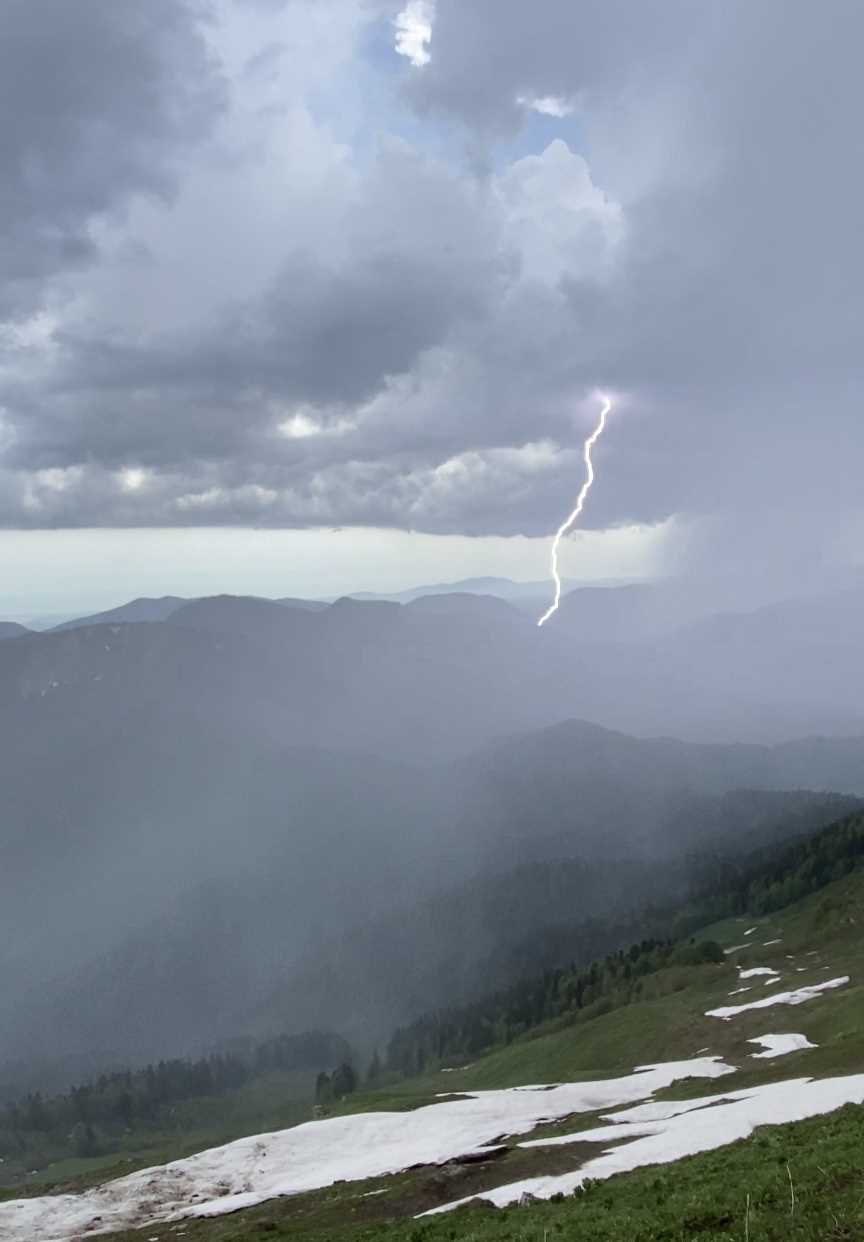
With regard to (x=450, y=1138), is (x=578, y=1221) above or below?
above

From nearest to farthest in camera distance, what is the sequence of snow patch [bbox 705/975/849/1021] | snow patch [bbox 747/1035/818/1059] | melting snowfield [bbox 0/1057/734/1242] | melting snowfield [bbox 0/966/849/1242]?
melting snowfield [bbox 0/966/849/1242] → melting snowfield [bbox 0/1057/734/1242] → snow patch [bbox 747/1035/818/1059] → snow patch [bbox 705/975/849/1021]

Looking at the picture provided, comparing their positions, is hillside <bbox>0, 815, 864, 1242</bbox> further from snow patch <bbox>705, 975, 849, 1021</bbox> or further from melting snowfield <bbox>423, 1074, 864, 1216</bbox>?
snow patch <bbox>705, 975, 849, 1021</bbox>

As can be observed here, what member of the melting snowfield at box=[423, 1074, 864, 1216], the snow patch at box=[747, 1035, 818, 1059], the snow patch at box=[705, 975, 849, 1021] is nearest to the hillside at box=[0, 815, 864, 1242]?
the melting snowfield at box=[423, 1074, 864, 1216]

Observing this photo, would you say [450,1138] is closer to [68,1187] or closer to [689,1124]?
[689,1124]

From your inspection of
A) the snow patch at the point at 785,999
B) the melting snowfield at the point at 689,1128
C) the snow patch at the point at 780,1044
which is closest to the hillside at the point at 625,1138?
the melting snowfield at the point at 689,1128

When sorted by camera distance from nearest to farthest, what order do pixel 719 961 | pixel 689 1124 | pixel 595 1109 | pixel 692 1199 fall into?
pixel 692 1199 < pixel 689 1124 < pixel 595 1109 < pixel 719 961

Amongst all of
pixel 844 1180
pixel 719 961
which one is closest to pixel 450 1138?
pixel 844 1180
